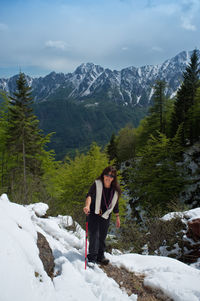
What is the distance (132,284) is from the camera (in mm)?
3590

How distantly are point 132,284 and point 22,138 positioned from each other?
38.6ft

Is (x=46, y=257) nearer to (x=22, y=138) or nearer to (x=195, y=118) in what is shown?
(x=22, y=138)

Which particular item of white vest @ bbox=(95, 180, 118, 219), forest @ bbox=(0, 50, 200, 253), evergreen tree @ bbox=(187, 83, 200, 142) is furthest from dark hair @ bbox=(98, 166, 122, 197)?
evergreen tree @ bbox=(187, 83, 200, 142)

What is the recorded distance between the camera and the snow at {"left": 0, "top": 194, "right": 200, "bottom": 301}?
2234mm

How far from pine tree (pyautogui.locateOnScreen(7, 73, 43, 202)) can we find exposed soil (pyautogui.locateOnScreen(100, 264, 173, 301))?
991 centimetres

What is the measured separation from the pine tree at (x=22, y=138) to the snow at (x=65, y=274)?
9.60 metres

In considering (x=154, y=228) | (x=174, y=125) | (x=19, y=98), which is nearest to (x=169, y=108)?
(x=174, y=125)

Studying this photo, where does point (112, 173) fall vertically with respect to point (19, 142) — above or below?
below

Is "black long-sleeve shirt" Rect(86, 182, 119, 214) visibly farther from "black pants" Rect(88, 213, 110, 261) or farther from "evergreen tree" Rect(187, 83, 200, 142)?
"evergreen tree" Rect(187, 83, 200, 142)

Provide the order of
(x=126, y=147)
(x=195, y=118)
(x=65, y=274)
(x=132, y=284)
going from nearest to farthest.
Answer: (x=65, y=274) < (x=132, y=284) < (x=195, y=118) < (x=126, y=147)

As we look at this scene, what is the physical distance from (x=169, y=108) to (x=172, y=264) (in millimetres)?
26194

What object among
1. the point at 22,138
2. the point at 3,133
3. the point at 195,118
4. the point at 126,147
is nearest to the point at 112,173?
the point at 22,138

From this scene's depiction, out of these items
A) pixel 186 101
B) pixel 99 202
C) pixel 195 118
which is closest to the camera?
pixel 99 202

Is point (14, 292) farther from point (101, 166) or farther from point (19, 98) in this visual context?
point (19, 98)
